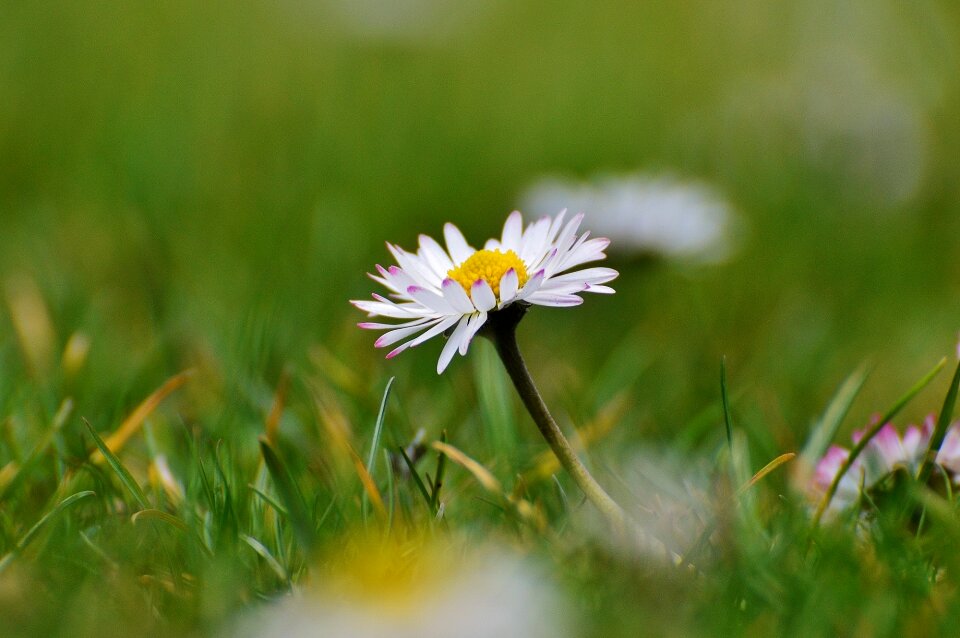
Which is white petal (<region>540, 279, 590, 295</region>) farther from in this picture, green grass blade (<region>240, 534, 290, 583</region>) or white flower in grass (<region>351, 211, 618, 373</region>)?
green grass blade (<region>240, 534, 290, 583</region>)

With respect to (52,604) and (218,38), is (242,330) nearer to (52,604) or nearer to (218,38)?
(52,604)

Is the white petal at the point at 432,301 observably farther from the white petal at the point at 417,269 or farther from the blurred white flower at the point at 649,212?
the blurred white flower at the point at 649,212

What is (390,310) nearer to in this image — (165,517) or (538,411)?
(538,411)

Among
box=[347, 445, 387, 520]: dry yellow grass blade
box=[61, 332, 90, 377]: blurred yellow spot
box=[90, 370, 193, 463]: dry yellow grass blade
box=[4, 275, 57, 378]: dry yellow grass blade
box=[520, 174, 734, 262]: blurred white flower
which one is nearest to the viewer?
box=[347, 445, 387, 520]: dry yellow grass blade

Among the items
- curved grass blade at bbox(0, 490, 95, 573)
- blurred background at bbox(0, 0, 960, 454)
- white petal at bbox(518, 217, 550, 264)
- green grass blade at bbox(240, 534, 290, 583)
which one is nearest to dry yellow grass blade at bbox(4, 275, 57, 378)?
blurred background at bbox(0, 0, 960, 454)

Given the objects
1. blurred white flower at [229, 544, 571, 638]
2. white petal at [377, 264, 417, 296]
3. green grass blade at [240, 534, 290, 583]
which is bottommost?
green grass blade at [240, 534, 290, 583]

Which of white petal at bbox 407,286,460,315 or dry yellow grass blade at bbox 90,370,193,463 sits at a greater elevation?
white petal at bbox 407,286,460,315

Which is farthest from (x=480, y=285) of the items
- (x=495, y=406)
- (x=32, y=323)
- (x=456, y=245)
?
(x=32, y=323)

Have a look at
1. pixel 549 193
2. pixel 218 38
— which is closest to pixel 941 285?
pixel 549 193
